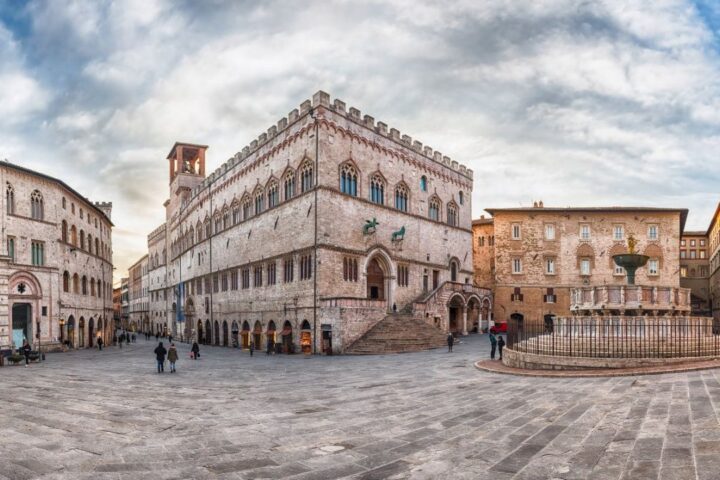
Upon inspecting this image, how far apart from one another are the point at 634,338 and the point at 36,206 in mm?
37219

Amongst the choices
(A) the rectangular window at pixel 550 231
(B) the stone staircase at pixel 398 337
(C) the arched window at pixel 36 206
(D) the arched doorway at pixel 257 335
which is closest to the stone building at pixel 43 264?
(C) the arched window at pixel 36 206

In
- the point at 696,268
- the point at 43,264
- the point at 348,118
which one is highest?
the point at 348,118

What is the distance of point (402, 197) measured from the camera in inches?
1596

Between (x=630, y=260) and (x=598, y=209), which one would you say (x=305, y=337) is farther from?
(x=598, y=209)

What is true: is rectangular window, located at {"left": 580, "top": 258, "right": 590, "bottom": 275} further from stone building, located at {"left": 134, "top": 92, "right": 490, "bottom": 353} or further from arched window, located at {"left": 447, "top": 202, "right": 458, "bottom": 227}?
arched window, located at {"left": 447, "top": 202, "right": 458, "bottom": 227}

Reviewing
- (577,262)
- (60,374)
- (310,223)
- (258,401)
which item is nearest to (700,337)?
(258,401)

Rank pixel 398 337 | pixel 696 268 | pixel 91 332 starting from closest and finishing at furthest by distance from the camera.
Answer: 1. pixel 398 337
2. pixel 91 332
3. pixel 696 268

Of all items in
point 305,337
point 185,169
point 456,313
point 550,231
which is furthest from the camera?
point 185,169

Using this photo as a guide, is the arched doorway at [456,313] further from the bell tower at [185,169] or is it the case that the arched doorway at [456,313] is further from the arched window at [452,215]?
the bell tower at [185,169]

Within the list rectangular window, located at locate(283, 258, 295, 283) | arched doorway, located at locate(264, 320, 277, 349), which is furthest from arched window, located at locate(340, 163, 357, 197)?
arched doorway, located at locate(264, 320, 277, 349)

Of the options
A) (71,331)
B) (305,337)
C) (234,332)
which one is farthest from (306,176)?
(71,331)

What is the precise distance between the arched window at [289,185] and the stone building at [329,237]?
0.15 m

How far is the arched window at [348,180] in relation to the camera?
3478 centimetres

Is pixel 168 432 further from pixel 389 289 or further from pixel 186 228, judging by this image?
pixel 186 228
